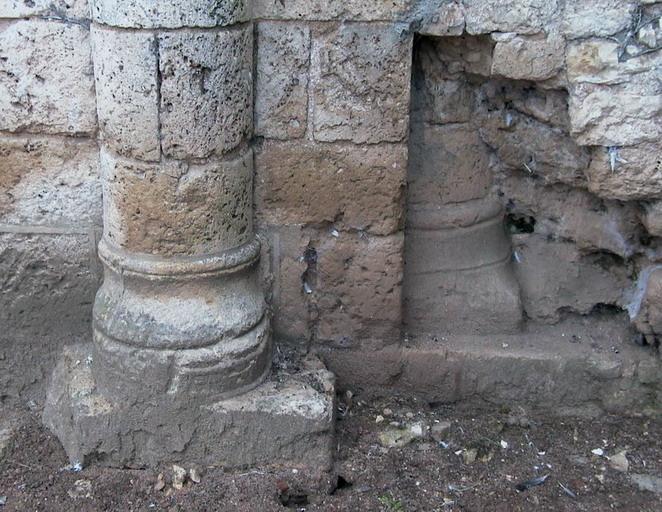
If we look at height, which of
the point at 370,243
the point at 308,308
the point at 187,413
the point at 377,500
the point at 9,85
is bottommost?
the point at 377,500

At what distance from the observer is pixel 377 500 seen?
330cm

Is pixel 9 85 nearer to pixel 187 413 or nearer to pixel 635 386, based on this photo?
pixel 187 413

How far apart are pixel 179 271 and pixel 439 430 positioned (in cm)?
125

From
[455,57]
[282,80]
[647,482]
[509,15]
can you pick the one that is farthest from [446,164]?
[647,482]

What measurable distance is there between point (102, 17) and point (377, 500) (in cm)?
195

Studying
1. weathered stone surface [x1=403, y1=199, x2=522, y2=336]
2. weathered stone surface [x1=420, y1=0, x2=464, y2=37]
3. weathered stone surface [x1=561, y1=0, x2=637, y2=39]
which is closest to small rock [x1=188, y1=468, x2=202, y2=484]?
Result: weathered stone surface [x1=403, y1=199, x2=522, y2=336]

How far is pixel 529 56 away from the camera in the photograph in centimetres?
333

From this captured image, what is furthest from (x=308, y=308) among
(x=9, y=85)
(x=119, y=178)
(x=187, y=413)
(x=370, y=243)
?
(x=9, y=85)

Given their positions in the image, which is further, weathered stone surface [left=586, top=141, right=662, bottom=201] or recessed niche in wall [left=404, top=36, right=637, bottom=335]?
recessed niche in wall [left=404, top=36, right=637, bottom=335]

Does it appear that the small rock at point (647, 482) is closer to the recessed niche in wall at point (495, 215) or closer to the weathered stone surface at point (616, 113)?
the recessed niche in wall at point (495, 215)

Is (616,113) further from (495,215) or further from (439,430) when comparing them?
(439,430)

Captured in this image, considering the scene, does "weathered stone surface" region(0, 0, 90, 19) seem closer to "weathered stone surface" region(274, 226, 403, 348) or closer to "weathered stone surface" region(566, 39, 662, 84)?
"weathered stone surface" region(274, 226, 403, 348)

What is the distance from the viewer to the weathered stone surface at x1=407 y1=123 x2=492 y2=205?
372 centimetres

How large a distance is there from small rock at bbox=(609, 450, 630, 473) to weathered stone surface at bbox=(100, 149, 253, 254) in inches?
67.3
